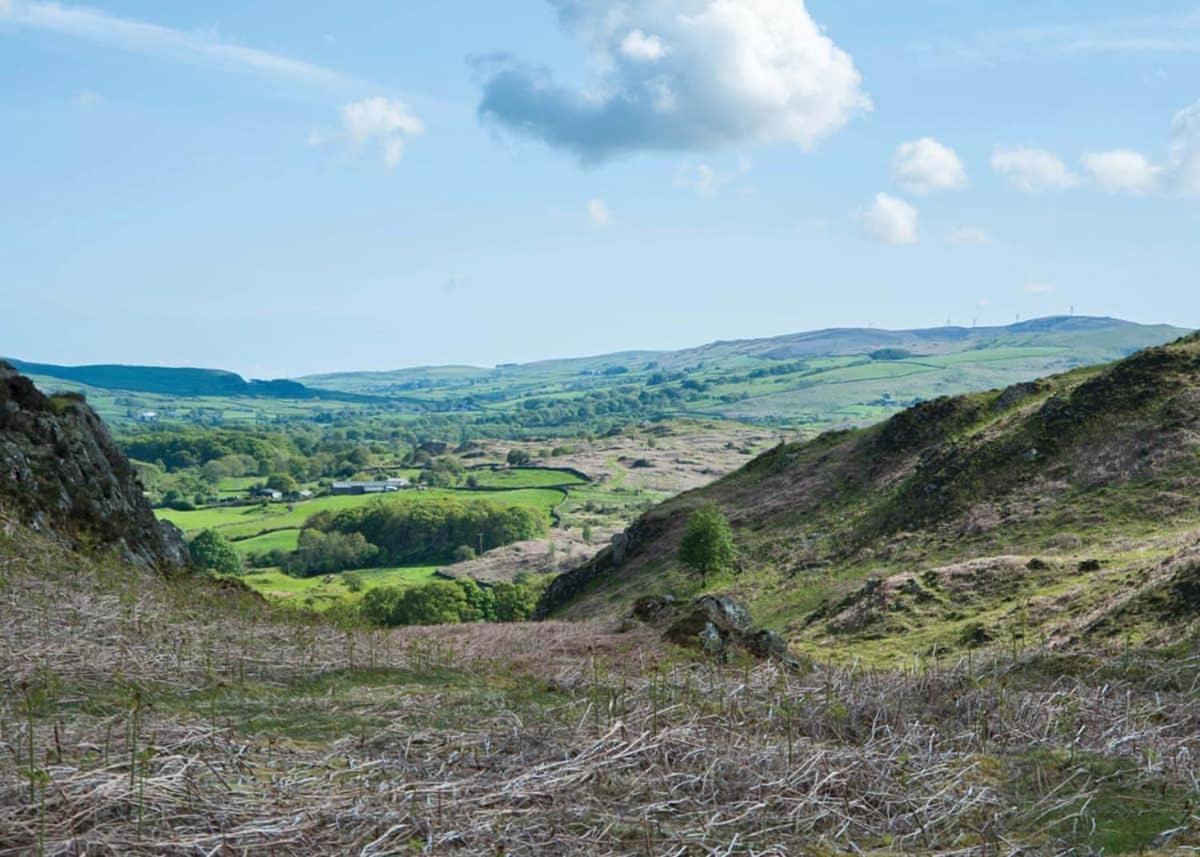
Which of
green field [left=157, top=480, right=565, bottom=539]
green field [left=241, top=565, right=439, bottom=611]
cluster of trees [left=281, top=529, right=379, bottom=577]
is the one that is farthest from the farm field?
green field [left=241, top=565, right=439, bottom=611]

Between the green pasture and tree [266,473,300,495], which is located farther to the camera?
tree [266,473,300,495]

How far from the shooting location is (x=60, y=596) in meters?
16.3

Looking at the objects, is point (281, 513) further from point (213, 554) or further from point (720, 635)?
point (720, 635)

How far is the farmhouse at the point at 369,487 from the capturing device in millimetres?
183875

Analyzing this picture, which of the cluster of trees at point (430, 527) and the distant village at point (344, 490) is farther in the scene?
the distant village at point (344, 490)

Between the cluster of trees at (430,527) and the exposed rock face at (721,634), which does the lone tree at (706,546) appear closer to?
the exposed rock face at (721,634)

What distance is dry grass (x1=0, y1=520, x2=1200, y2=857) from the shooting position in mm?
7234

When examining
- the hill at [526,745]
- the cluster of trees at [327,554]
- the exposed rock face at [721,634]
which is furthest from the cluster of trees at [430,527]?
the hill at [526,745]

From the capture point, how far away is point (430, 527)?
441 feet

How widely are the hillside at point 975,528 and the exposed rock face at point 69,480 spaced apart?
19.6 m

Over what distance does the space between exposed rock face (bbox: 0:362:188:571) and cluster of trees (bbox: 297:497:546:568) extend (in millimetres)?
99592

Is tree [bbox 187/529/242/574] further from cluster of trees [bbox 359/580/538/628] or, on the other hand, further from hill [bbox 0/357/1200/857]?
hill [bbox 0/357/1200/857]

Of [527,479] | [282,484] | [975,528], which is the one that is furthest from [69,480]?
[282,484]

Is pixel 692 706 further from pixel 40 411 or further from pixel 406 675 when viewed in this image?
pixel 40 411
